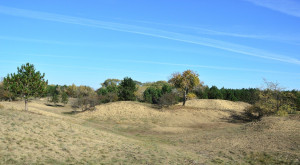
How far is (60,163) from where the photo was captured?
12867 mm

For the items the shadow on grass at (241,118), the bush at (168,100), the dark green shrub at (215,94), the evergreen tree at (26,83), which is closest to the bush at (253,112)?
the shadow on grass at (241,118)

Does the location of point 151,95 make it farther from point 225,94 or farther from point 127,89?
point 225,94

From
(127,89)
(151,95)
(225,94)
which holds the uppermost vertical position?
(127,89)

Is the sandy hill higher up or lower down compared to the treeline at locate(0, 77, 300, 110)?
lower down

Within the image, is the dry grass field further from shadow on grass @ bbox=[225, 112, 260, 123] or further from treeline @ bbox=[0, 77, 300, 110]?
treeline @ bbox=[0, 77, 300, 110]

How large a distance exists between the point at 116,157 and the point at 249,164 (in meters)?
8.29

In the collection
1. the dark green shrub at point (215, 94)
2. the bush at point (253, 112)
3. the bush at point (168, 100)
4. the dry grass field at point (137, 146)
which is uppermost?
the dark green shrub at point (215, 94)

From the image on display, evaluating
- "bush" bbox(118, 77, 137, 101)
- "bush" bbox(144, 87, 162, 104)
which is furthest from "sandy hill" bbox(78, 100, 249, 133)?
"bush" bbox(144, 87, 162, 104)

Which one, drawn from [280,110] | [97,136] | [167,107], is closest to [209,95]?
[167,107]

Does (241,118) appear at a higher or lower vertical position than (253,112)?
lower

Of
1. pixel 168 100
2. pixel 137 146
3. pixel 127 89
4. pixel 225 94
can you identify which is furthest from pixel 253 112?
pixel 137 146

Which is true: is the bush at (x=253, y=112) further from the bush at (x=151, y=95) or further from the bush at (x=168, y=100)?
the bush at (x=151, y=95)

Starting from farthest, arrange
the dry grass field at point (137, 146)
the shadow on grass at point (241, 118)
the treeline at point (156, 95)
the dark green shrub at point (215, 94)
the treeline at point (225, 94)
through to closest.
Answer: the dark green shrub at point (215, 94)
the treeline at point (225, 94)
the treeline at point (156, 95)
the shadow on grass at point (241, 118)
the dry grass field at point (137, 146)

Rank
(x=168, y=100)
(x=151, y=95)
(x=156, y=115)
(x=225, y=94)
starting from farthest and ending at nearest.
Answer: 1. (x=225, y=94)
2. (x=151, y=95)
3. (x=168, y=100)
4. (x=156, y=115)
